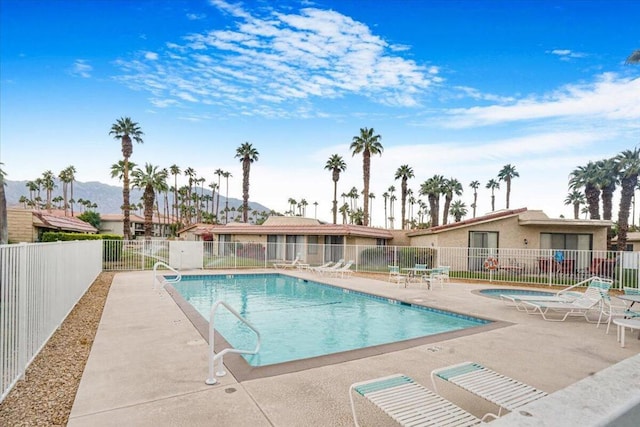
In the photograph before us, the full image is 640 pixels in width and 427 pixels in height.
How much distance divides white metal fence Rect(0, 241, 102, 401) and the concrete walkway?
2.54ft

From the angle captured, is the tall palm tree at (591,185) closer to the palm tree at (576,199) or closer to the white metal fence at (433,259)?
the white metal fence at (433,259)

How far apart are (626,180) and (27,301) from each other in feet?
125

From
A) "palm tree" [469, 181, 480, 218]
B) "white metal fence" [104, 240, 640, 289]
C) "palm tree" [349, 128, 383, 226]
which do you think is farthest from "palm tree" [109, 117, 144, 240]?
"palm tree" [469, 181, 480, 218]

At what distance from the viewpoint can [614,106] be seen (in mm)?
16875

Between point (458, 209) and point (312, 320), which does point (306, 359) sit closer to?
point (312, 320)

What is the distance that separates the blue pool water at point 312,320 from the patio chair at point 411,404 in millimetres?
3566

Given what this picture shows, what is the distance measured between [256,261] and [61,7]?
1508 cm

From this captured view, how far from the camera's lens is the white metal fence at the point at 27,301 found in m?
4.00

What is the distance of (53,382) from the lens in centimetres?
459

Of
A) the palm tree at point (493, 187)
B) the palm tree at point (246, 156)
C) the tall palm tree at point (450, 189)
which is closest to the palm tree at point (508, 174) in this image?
the tall palm tree at point (450, 189)

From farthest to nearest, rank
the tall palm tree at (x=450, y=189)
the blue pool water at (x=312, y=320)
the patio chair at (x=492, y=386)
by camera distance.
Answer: the tall palm tree at (x=450, y=189) < the blue pool water at (x=312, y=320) < the patio chair at (x=492, y=386)

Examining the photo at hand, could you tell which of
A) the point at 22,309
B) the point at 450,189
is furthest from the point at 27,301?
the point at 450,189

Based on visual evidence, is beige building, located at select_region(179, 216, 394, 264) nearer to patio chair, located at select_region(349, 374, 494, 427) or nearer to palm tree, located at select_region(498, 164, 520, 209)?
patio chair, located at select_region(349, 374, 494, 427)

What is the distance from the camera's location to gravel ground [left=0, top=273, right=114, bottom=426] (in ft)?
12.1
